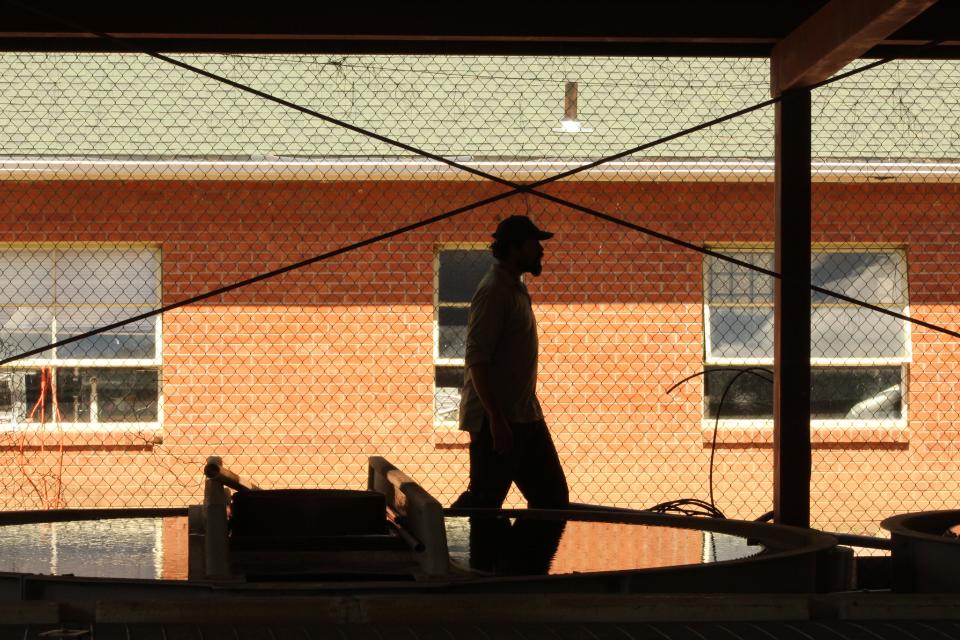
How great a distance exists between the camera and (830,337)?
11.6m

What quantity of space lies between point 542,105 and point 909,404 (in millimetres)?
3701

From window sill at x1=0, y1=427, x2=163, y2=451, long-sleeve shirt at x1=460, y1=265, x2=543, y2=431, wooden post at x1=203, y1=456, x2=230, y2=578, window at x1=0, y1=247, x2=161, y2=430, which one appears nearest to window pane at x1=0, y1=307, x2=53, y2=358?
window at x1=0, y1=247, x2=161, y2=430

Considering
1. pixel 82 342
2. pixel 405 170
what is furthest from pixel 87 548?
pixel 82 342

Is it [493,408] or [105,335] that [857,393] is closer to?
[105,335]

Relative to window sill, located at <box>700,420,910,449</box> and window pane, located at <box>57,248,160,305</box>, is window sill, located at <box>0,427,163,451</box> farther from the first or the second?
window sill, located at <box>700,420,910,449</box>

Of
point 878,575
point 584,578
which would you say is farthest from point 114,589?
point 878,575

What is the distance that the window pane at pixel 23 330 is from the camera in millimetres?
10852

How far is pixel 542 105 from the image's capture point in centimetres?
1116

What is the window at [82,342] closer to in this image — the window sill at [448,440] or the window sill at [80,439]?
the window sill at [80,439]

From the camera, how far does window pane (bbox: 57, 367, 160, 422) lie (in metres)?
11.0

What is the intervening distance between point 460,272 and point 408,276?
454 mm

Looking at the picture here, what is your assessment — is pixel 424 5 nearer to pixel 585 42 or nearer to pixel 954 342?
pixel 585 42

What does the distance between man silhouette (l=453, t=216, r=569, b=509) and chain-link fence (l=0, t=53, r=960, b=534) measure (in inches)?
183

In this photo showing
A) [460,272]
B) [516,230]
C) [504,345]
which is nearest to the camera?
[516,230]
